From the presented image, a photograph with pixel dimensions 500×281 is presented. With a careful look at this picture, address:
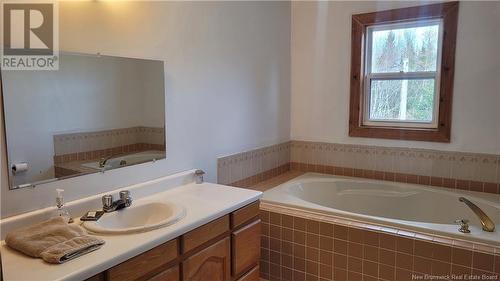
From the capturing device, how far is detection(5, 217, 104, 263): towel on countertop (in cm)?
114

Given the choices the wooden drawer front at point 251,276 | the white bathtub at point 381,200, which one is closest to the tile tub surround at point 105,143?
the wooden drawer front at point 251,276

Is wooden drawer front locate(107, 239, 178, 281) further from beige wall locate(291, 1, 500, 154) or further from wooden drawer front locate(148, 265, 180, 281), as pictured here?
beige wall locate(291, 1, 500, 154)

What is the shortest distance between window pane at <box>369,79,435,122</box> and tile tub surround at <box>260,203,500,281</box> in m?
1.37

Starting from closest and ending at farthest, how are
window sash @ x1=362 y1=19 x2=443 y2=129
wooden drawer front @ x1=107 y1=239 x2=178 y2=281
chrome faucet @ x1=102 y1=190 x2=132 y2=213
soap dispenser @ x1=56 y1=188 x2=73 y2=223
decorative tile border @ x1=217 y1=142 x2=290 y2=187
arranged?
wooden drawer front @ x1=107 y1=239 x2=178 y2=281 < soap dispenser @ x1=56 y1=188 x2=73 y2=223 < chrome faucet @ x1=102 y1=190 x2=132 y2=213 < decorative tile border @ x1=217 y1=142 x2=290 y2=187 < window sash @ x1=362 y1=19 x2=443 y2=129

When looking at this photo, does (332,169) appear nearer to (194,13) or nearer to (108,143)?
(194,13)

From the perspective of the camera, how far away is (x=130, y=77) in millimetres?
1823

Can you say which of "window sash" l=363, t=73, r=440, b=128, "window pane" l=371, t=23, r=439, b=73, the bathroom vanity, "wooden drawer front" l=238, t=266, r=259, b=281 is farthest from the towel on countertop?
"window pane" l=371, t=23, r=439, b=73

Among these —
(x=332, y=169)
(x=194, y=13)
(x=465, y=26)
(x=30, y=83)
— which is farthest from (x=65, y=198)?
(x=465, y=26)

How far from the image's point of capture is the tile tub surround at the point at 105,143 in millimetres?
1549

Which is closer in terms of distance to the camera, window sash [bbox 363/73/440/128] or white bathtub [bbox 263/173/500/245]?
white bathtub [bbox 263/173/500/245]

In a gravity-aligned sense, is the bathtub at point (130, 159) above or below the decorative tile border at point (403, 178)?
above

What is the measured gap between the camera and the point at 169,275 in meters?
1.39

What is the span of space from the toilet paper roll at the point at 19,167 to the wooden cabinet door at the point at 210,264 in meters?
0.76

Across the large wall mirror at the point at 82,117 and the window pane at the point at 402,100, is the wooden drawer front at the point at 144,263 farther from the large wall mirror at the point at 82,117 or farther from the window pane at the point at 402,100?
the window pane at the point at 402,100
